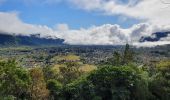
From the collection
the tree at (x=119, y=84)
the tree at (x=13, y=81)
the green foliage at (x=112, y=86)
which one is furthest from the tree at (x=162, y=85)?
the tree at (x=13, y=81)

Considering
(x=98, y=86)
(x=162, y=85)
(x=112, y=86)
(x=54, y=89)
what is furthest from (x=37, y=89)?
(x=162, y=85)

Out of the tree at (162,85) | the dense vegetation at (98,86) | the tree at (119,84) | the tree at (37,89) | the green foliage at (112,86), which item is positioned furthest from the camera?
the tree at (162,85)

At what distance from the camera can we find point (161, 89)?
349ft

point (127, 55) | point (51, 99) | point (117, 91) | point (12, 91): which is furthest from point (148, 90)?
point (127, 55)

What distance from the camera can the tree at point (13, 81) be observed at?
100069 mm

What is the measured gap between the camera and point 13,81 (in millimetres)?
101750

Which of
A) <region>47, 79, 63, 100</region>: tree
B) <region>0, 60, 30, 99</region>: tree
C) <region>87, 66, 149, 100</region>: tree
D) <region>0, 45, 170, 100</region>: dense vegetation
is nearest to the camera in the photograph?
<region>0, 60, 30, 99</region>: tree

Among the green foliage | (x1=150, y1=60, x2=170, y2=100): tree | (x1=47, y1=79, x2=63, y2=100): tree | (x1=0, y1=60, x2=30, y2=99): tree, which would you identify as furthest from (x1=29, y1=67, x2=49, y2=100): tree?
(x1=150, y1=60, x2=170, y2=100): tree

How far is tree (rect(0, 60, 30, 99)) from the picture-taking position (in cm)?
10007

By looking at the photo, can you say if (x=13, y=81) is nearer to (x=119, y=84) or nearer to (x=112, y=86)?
(x=112, y=86)

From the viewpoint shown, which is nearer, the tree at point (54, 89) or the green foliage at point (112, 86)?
the green foliage at point (112, 86)

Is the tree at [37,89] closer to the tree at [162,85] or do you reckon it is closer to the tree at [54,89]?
the tree at [54,89]

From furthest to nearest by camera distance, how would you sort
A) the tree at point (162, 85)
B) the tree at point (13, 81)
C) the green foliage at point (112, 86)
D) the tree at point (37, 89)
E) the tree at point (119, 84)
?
the tree at point (162, 85), the tree at point (37, 89), the green foliage at point (112, 86), the tree at point (119, 84), the tree at point (13, 81)

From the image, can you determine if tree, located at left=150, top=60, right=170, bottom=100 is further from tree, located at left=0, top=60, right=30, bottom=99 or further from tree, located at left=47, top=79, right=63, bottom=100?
tree, located at left=0, top=60, right=30, bottom=99
